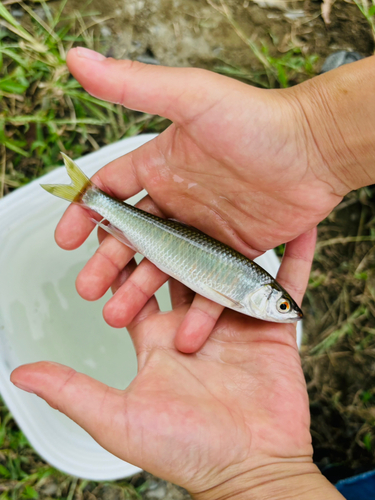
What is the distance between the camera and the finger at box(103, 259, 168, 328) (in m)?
2.31

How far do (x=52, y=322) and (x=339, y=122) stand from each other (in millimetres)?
2738

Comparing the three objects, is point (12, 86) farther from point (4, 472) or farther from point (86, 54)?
point (4, 472)

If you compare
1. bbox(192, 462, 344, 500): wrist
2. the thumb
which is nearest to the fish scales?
the thumb

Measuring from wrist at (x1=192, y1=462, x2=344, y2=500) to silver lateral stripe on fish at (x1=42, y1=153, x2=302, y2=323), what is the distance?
0.79 m

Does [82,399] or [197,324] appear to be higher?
[82,399]

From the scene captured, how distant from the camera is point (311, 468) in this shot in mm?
1989

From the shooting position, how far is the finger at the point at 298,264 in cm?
256

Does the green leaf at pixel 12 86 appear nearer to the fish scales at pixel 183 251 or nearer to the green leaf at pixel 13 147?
the green leaf at pixel 13 147

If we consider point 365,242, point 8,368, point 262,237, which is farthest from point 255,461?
point 365,242

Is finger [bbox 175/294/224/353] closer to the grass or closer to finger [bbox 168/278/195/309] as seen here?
finger [bbox 168/278/195/309]

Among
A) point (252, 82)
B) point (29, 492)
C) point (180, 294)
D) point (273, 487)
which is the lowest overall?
point (29, 492)

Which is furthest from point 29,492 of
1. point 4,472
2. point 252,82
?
point 252,82

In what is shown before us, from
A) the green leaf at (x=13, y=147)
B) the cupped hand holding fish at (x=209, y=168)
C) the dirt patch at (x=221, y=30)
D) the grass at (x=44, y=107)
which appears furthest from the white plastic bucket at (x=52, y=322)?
the dirt patch at (x=221, y=30)

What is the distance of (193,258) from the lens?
2283mm
